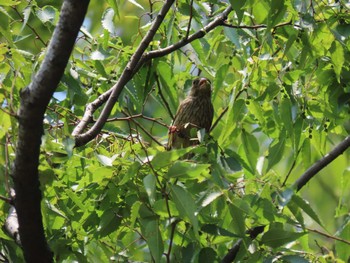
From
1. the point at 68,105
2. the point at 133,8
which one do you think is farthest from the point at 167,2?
the point at 133,8

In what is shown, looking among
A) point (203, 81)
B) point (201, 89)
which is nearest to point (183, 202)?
point (201, 89)

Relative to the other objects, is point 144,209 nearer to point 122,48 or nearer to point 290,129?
point 290,129

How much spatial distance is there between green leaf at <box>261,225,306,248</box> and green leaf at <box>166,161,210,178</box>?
0.61 m

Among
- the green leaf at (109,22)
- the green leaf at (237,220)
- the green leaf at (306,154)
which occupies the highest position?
the green leaf at (109,22)

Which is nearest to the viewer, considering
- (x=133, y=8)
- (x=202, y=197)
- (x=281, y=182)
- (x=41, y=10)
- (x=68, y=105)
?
(x=202, y=197)

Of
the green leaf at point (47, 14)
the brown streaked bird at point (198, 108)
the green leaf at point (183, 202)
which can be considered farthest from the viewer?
the brown streaked bird at point (198, 108)

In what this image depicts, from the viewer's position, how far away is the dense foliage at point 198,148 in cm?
382

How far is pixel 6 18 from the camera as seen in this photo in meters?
4.20

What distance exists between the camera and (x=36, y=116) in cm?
329

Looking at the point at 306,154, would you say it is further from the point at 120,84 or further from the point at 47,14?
the point at 47,14

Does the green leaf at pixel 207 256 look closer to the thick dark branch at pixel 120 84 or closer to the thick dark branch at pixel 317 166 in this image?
the thick dark branch at pixel 317 166

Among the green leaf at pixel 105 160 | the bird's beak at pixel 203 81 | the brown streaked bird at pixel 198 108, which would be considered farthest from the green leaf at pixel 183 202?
the bird's beak at pixel 203 81

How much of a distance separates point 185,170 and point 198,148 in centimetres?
27

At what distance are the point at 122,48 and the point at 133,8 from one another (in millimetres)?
3282
